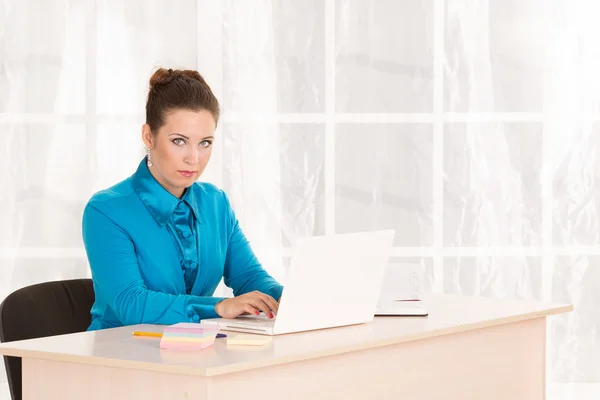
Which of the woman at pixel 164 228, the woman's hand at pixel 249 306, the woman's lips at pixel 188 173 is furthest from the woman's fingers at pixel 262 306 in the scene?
the woman's lips at pixel 188 173

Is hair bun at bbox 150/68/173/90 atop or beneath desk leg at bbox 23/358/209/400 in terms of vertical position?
atop

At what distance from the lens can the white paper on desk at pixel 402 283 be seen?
2596mm

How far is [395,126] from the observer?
410cm

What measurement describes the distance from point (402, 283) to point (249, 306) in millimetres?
529

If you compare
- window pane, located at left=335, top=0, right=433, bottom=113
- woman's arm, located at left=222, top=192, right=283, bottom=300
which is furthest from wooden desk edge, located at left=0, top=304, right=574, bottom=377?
window pane, located at left=335, top=0, right=433, bottom=113

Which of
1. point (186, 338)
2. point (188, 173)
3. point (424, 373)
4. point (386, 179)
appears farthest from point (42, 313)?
point (386, 179)

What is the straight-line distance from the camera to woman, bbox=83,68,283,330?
7.89 feet

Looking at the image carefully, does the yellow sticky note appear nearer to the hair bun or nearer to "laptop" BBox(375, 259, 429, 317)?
"laptop" BBox(375, 259, 429, 317)

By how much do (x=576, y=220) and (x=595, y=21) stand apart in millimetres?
850

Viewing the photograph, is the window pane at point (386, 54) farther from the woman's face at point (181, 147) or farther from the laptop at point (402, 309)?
the laptop at point (402, 309)

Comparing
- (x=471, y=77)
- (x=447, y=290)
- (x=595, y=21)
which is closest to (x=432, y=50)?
(x=471, y=77)

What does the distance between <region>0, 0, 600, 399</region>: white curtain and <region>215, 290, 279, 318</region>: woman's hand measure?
5.91 feet

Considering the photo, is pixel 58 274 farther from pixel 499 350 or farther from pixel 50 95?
pixel 499 350

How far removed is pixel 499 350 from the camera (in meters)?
2.53
